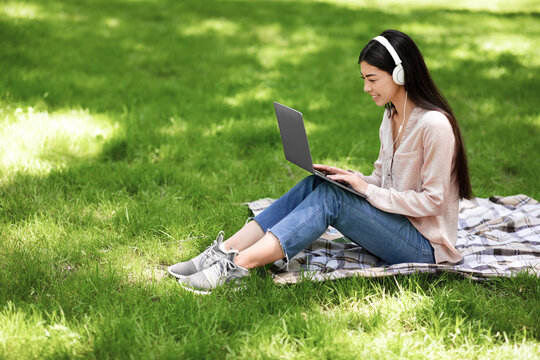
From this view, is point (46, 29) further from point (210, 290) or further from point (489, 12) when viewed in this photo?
point (489, 12)

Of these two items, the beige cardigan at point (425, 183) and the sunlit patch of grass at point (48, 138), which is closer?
the beige cardigan at point (425, 183)

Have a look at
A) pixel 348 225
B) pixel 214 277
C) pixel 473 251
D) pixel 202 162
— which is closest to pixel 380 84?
pixel 348 225

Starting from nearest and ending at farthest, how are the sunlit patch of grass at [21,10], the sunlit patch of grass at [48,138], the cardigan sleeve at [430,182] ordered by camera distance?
the cardigan sleeve at [430,182] < the sunlit patch of grass at [48,138] < the sunlit patch of grass at [21,10]

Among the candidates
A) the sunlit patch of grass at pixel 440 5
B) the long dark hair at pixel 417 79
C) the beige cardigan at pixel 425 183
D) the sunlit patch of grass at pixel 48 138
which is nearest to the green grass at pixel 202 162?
the sunlit patch of grass at pixel 48 138

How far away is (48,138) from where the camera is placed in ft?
14.9

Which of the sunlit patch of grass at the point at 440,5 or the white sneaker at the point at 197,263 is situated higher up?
the sunlit patch of grass at the point at 440,5

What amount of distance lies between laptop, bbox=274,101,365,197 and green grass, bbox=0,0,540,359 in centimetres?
62

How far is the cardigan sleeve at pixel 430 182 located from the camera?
2.67 m

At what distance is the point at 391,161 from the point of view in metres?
2.99

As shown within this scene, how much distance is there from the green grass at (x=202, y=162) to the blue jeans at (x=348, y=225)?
18 centimetres

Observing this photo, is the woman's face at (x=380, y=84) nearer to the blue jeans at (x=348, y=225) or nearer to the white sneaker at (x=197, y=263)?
the blue jeans at (x=348, y=225)

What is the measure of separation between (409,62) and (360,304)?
1281 mm

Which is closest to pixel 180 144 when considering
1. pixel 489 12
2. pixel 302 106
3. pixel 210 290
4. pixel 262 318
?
pixel 302 106

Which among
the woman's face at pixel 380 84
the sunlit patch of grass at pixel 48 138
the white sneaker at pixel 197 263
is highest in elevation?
the woman's face at pixel 380 84
